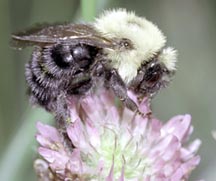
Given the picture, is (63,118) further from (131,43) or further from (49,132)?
(131,43)

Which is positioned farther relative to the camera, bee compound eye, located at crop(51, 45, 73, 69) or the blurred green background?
the blurred green background

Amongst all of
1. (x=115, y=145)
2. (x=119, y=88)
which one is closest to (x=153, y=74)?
(x=119, y=88)

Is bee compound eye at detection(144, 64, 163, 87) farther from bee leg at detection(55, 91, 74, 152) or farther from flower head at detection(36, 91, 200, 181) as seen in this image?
bee leg at detection(55, 91, 74, 152)

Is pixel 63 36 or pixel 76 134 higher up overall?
pixel 63 36

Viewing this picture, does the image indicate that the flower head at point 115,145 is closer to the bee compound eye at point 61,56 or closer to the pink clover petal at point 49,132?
the pink clover petal at point 49,132

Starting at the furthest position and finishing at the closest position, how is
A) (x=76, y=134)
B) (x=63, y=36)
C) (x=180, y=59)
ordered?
(x=180, y=59), (x=76, y=134), (x=63, y=36)

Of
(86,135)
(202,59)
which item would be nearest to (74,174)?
(86,135)

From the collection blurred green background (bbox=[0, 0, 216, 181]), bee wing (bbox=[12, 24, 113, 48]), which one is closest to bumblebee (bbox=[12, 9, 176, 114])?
bee wing (bbox=[12, 24, 113, 48])
